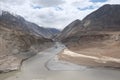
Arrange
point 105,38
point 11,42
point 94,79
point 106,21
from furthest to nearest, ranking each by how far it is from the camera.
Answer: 1. point 106,21
2. point 105,38
3. point 11,42
4. point 94,79

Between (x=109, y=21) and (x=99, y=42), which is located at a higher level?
(x=109, y=21)

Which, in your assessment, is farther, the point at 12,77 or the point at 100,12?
the point at 100,12

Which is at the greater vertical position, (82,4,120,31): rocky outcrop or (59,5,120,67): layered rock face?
(82,4,120,31): rocky outcrop

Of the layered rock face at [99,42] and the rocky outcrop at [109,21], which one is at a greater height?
the rocky outcrop at [109,21]

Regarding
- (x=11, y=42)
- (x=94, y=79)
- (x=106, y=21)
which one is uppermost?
(x=106, y=21)

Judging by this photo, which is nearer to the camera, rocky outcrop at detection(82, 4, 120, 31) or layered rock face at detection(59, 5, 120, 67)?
layered rock face at detection(59, 5, 120, 67)

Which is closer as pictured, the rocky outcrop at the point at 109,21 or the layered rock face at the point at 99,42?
the layered rock face at the point at 99,42

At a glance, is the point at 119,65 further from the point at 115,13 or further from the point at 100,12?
the point at 100,12

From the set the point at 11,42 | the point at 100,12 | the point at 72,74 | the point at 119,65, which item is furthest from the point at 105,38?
the point at 100,12
